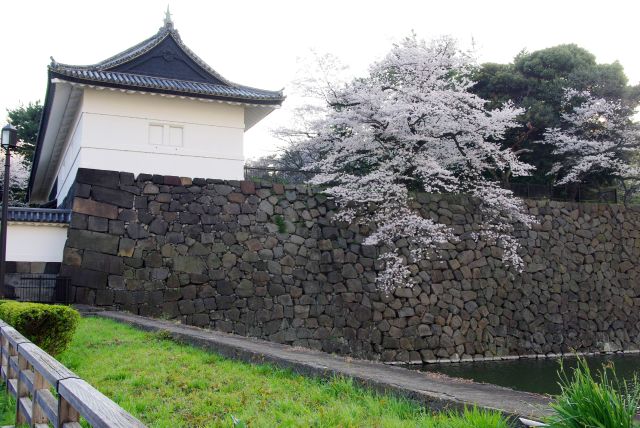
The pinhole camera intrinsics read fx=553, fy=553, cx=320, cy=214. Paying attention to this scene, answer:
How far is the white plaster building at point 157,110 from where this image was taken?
12039 mm

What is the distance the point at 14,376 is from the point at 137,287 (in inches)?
274

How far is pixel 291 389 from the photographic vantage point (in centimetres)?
477

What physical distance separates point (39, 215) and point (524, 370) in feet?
37.0

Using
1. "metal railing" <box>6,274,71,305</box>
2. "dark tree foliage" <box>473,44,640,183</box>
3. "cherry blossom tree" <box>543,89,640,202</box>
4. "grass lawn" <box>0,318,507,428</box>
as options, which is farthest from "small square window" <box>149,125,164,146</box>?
"cherry blossom tree" <box>543,89,640,202</box>

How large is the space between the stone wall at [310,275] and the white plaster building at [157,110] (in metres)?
0.71

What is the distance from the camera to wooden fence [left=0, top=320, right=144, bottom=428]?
→ 2.19 meters

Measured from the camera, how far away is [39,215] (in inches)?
461

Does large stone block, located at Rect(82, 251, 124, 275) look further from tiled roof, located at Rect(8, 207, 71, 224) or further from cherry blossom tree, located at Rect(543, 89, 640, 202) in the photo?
cherry blossom tree, located at Rect(543, 89, 640, 202)

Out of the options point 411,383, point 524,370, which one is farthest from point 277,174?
point 411,383

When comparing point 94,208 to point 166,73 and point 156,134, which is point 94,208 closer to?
point 156,134

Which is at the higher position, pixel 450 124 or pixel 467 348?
pixel 450 124

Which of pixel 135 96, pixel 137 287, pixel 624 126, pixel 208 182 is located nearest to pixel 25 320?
pixel 137 287

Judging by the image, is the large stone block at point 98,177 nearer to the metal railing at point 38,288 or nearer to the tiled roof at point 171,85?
the tiled roof at point 171,85

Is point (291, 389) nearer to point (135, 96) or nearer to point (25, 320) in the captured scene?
point (25, 320)
